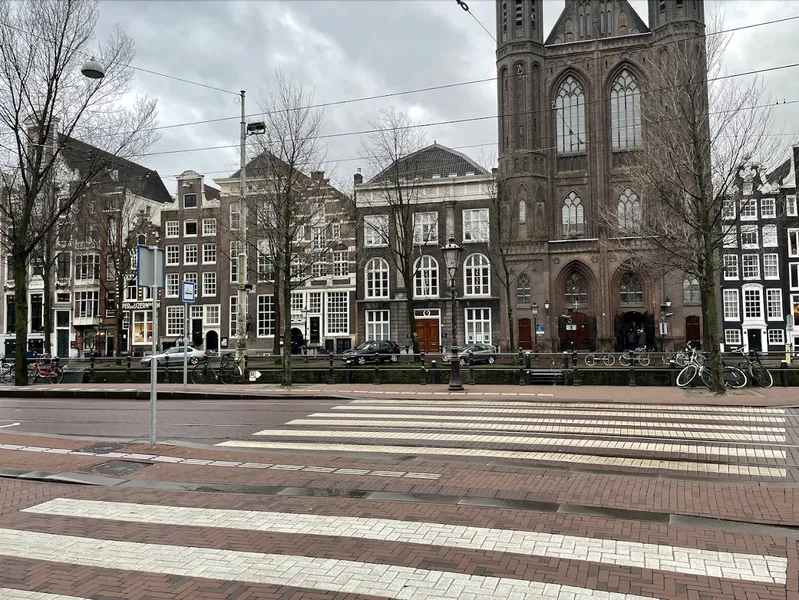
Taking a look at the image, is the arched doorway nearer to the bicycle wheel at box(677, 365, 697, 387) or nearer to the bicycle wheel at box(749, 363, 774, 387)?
the bicycle wheel at box(677, 365, 697, 387)

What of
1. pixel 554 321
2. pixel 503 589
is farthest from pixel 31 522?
pixel 554 321

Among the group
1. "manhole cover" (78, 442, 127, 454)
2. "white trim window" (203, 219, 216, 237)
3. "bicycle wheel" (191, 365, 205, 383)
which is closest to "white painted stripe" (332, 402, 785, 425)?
"manhole cover" (78, 442, 127, 454)

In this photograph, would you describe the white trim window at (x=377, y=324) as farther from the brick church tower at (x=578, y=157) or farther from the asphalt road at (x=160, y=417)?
the asphalt road at (x=160, y=417)

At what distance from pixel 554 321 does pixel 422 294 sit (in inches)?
407

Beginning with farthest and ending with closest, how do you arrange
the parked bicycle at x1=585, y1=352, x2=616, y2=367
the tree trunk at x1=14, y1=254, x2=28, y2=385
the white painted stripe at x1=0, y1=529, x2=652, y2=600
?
the parked bicycle at x1=585, y1=352, x2=616, y2=367
the tree trunk at x1=14, y1=254, x2=28, y2=385
the white painted stripe at x1=0, y1=529, x2=652, y2=600

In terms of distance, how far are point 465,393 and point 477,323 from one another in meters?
29.1

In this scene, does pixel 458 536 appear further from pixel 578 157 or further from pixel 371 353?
pixel 578 157

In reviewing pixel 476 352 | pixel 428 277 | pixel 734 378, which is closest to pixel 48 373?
pixel 476 352

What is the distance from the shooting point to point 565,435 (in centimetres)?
1099

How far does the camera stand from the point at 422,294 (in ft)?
159

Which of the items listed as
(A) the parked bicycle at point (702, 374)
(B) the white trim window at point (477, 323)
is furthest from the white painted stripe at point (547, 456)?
(B) the white trim window at point (477, 323)

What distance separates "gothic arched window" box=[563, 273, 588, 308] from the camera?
46.4 meters

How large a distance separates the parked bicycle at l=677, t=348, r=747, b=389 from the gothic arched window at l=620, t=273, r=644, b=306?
86.4 feet

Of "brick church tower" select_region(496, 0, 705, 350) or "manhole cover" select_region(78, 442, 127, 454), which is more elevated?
"brick church tower" select_region(496, 0, 705, 350)
